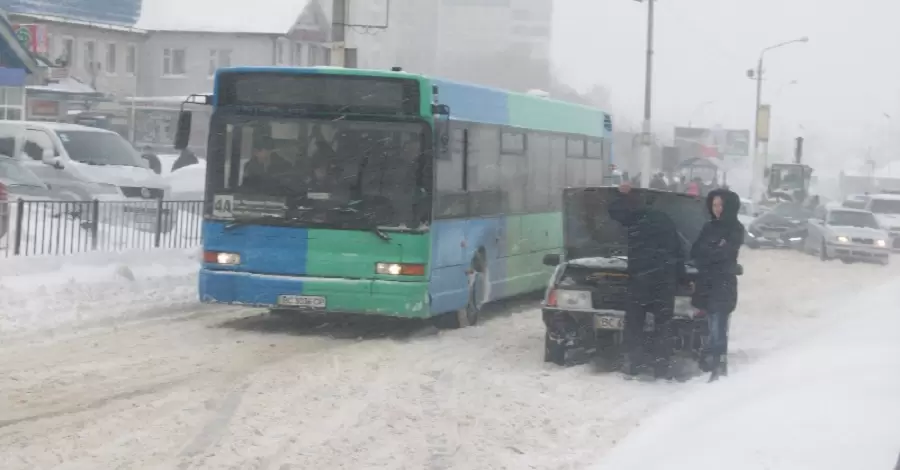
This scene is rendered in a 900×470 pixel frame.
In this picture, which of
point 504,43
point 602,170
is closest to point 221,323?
point 602,170

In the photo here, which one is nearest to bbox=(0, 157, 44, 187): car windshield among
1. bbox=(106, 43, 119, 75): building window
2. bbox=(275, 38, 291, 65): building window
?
bbox=(275, 38, 291, 65): building window

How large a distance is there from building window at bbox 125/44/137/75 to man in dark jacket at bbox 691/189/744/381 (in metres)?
61.5

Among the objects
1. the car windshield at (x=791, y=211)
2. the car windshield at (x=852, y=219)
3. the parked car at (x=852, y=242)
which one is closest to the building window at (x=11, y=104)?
the car windshield at (x=791, y=211)

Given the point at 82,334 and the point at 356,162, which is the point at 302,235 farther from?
the point at 82,334

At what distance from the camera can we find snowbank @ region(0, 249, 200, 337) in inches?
619

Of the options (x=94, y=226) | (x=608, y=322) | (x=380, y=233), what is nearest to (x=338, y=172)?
(x=380, y=233)

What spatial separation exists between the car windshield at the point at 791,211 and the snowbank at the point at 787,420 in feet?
97.5

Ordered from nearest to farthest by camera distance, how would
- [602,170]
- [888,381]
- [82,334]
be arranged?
1. [888,381]
2. [82,334]
3. [602,170]

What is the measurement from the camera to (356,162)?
1486cm

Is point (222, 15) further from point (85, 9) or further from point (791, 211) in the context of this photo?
point (791, 211)

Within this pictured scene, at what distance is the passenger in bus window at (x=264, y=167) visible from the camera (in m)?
15.0

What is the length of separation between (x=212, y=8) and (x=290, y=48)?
16.0 ft

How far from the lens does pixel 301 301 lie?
590 inches

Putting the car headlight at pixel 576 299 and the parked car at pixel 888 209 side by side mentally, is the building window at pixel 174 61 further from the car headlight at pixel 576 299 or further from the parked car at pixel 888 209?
the car headlight at pixel 576 299
